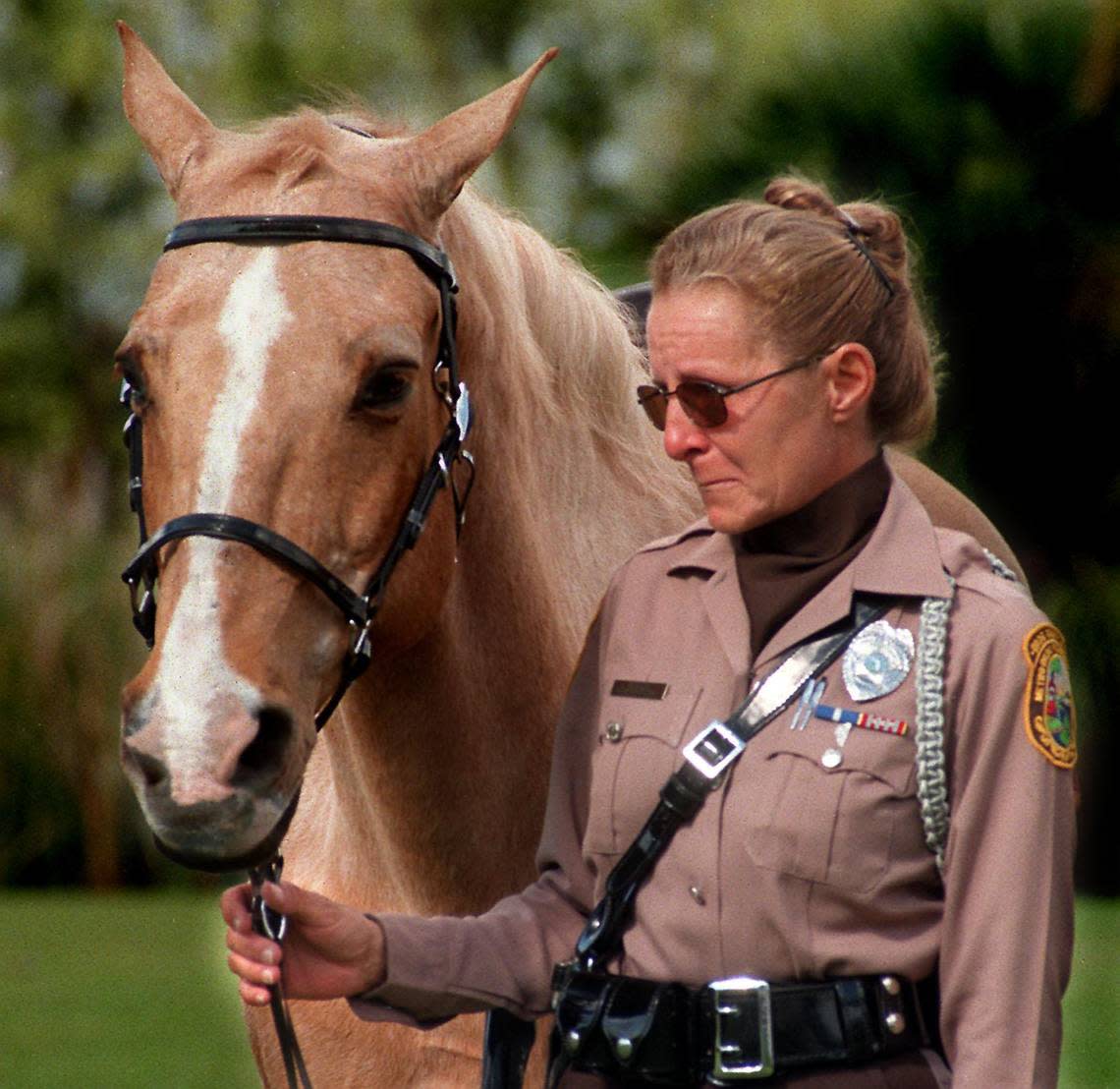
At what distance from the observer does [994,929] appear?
2.16 meters

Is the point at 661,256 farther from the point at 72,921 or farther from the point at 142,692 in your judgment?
the point at 72,921

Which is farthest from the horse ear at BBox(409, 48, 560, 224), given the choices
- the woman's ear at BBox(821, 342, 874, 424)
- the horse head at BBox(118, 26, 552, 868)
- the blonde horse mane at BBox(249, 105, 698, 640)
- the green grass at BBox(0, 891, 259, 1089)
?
the green grass at BBox(0, 891, 259, 1089)

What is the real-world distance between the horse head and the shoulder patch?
34.2 inches

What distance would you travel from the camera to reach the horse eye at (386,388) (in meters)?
2.55

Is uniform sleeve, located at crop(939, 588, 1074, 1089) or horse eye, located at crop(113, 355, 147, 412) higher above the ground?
horse eye, located at crop(113, 355, 147, 412)

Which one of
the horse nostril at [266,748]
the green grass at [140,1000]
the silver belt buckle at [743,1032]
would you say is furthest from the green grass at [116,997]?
the silver belt buckle at [743,1032]

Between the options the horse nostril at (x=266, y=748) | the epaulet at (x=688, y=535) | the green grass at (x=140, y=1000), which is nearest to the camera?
the horse nostril at (x=266, y=748)

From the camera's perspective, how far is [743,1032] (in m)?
2.25

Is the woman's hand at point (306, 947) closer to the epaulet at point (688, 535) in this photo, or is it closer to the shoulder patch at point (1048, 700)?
the epaulet at point (688, 535)

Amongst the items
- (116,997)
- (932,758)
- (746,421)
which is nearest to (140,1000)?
(116,997)

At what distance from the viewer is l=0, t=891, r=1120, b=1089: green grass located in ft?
26.2

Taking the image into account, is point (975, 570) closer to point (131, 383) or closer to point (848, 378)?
Result: point (848, 378)

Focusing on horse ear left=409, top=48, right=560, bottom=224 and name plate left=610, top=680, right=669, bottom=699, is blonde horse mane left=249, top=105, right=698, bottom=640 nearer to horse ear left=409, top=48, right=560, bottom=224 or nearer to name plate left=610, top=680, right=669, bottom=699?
horse ear left=409, top=48, right=560, bottom=224

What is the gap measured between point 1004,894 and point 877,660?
1.06 ft
